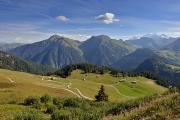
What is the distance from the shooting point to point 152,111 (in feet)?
44.6

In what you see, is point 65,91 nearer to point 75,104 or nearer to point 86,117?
A: point 75,104

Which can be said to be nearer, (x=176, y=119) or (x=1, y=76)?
(x=176, y=119)

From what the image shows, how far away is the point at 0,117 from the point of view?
56.8ft

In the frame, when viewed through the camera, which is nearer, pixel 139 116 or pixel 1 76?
pixel 139 116

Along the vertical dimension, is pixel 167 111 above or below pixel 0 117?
above

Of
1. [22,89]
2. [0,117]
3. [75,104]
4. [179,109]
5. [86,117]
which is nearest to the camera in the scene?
[179,109]

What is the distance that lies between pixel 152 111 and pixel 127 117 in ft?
3.49

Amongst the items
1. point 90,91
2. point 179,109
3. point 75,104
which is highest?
point 179,109

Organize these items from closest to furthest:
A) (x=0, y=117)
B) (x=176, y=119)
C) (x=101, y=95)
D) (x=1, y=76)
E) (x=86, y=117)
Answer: (x=176, y=119)
(x=86, y=117)
(x=0, y=117)
(x=101, y=95)
(x=1, y=76)

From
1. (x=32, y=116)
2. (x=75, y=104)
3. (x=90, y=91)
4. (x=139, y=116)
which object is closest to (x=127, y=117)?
(x=139, y=116)

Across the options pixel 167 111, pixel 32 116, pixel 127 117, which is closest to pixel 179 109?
pixel 167 111

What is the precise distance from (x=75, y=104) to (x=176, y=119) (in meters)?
17.2

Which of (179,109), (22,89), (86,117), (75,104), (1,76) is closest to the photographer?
(179,109)

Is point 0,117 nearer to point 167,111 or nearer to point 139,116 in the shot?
point 139,116
